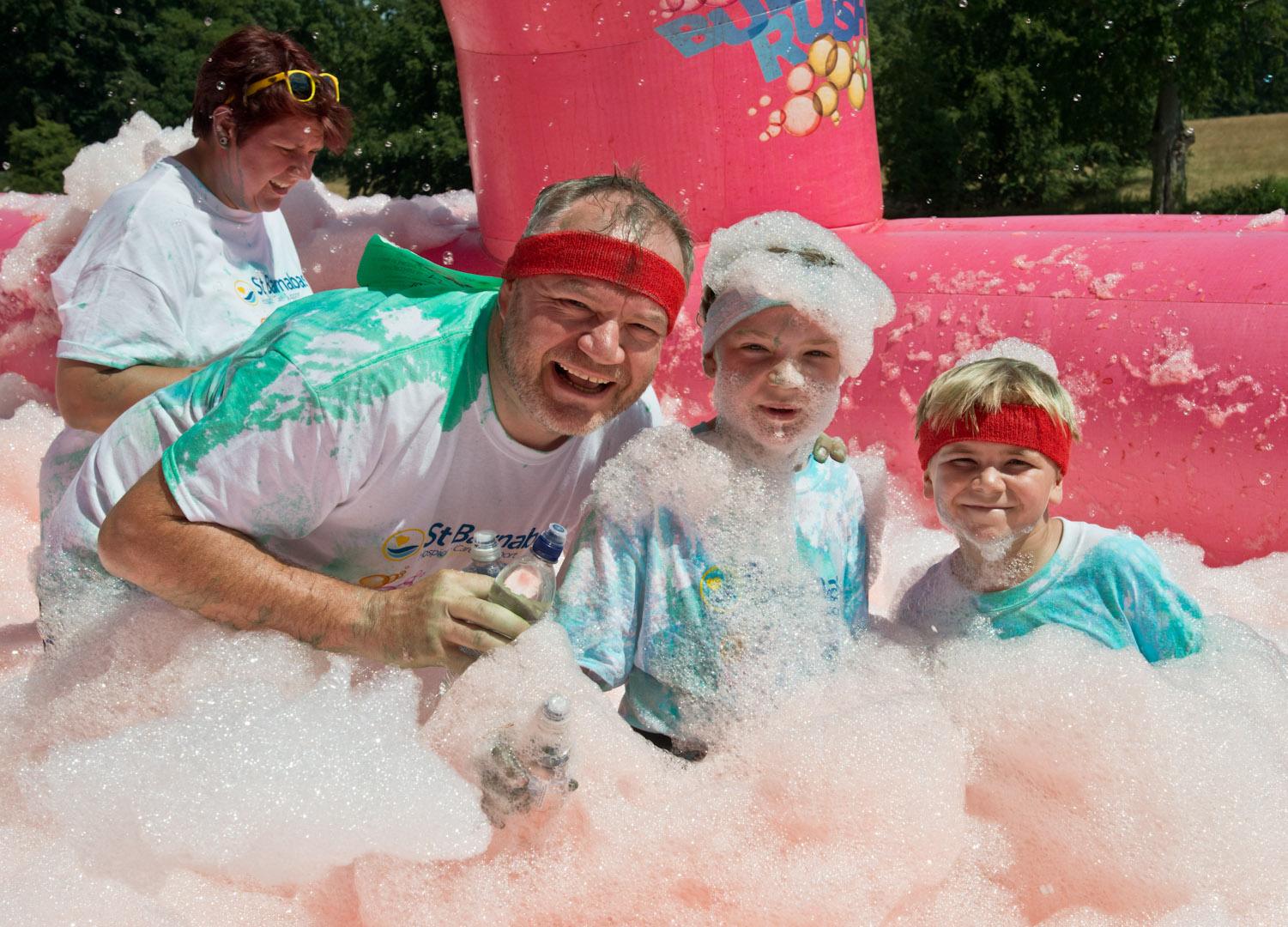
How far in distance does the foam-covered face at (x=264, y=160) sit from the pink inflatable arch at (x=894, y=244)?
706 mm

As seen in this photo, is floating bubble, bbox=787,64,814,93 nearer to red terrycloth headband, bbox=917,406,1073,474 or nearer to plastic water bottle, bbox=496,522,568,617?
red terrycloth headband, bbox=917,406,1073,474

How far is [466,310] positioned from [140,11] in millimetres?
19166

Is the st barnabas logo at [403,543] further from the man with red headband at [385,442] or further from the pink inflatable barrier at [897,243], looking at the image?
the pink inflatable barrier at [897,243]

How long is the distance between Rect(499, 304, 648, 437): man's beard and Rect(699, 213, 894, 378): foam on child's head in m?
0.23

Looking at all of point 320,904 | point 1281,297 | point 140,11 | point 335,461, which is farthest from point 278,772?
point 140,11

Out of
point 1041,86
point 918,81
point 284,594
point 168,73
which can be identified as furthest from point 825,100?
point 168,73

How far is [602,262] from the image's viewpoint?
178cm

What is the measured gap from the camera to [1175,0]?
12.5 metres

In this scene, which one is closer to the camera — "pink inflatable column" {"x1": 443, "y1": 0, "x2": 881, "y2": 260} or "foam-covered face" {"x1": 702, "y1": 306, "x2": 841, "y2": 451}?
"foam-covered face" {"x1": 702, "y1": 306, "x2": 841, "y2": 451}

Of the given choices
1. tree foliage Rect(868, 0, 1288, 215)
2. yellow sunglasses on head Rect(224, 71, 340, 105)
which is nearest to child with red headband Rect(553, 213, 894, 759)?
yellow sunglasses on head Rect(224, 71, 340, 105)

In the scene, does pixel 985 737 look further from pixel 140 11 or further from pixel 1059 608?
pixel 140 11

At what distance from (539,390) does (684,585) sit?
0.39m

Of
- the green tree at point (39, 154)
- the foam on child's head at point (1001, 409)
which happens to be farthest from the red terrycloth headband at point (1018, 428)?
the green tree at point (39, 154)

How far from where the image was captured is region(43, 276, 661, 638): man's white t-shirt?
1737mm
